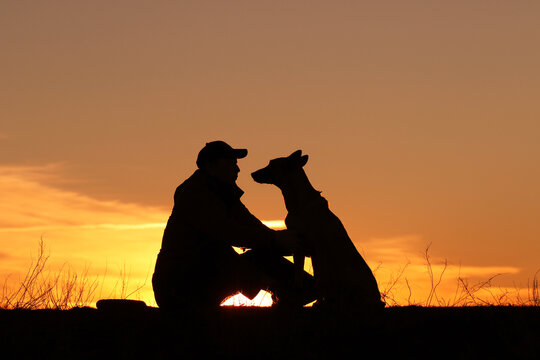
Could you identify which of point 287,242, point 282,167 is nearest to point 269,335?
point 287,242

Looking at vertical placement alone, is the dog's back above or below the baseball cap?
below

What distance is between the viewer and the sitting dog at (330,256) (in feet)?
24.0

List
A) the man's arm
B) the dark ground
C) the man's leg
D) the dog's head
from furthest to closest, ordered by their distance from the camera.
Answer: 1. the dog's head
2. the man's leg
3. the man's arm
4. the dark ground

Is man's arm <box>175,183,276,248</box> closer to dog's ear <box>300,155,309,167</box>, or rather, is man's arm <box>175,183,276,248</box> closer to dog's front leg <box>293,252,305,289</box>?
dog's front leg <box>293,252,305,289</box>

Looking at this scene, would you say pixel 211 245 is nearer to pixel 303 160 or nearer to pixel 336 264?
pixel 336 264

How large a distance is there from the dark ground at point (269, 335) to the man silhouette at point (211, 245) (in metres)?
0.30

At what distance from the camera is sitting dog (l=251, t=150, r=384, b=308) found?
24.0 ft

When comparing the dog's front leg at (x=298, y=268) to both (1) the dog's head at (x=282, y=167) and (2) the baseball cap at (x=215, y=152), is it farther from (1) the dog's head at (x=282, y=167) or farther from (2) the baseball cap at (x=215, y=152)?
(1) the dog's head at (x=282, y=167)

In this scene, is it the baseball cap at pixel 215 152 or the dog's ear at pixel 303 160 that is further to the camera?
the dog's ear at pixel 303 160

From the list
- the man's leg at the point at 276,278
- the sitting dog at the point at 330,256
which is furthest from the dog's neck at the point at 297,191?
the man's leg at the point at 276,278

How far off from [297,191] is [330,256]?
1.53 m

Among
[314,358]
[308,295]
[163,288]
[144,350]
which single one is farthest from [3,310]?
[314,358]

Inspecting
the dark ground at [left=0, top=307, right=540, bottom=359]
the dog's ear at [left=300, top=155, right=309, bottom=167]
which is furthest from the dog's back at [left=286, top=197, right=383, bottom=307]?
the dog's ear at [left=300, top=155, right=309, bottom=167]

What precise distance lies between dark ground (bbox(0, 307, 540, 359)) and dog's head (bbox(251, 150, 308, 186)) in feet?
9.82
